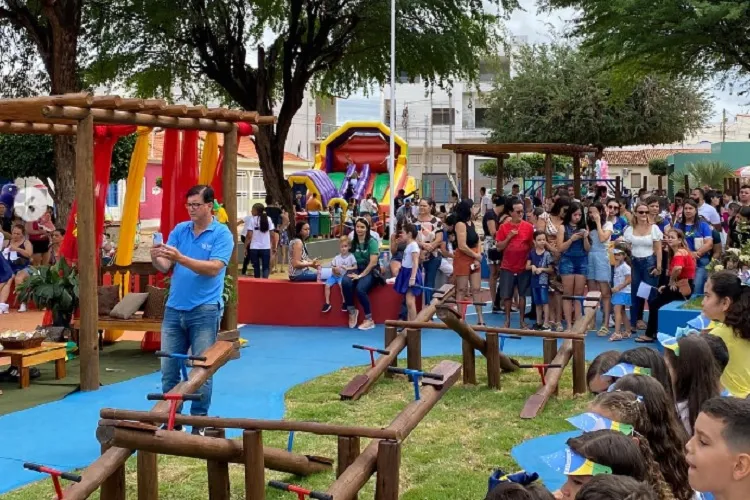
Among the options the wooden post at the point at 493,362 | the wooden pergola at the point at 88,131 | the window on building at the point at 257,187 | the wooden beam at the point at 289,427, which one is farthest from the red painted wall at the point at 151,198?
the wooden beam at the point at 289,427

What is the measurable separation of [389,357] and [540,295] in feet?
11.3

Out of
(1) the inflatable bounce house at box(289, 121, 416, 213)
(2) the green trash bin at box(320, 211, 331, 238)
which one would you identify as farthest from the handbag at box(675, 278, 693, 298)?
(1) the inflatable bounce house at box(289, 121, 416, 213)

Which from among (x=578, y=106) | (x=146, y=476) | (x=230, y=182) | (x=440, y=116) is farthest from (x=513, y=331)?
(x=440, y=116)

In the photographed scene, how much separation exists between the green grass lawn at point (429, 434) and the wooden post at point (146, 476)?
0.74m

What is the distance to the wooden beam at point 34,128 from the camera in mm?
10945

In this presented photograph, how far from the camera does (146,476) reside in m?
5.35

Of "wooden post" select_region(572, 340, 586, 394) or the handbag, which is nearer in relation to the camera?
"wooden post" select_region(572, 340, 586, 394)

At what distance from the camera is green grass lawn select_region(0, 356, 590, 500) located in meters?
6.21

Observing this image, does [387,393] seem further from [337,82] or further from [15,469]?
[337,82]

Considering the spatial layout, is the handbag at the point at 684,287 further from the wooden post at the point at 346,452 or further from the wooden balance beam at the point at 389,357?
the wooden post at the point at 346,452

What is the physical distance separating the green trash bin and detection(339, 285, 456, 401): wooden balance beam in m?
17.7

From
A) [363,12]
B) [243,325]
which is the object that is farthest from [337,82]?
[243,325]

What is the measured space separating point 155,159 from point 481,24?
57.4 feet

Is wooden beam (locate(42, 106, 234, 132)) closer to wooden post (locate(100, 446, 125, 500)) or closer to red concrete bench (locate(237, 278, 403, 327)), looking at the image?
red concrete bench (locate(237, 278, 403, 327))
